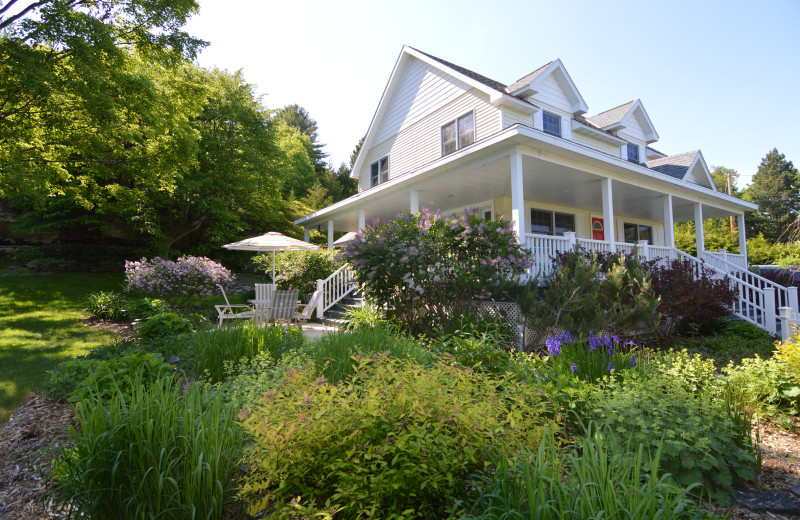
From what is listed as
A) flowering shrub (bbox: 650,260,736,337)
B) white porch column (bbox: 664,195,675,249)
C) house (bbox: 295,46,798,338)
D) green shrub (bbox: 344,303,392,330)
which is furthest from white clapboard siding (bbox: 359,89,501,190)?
green shrub (bbox: 344,303,392,330)

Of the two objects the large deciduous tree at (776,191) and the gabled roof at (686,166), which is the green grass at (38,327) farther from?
the large deciduous tree at (776,191)

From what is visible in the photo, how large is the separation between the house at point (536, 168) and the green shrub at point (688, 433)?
513cm

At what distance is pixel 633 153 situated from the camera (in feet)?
48.7

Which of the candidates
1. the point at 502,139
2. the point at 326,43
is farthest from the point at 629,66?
the point at 326,43

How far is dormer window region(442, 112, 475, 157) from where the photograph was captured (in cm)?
1150

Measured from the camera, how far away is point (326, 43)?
22.6 feet

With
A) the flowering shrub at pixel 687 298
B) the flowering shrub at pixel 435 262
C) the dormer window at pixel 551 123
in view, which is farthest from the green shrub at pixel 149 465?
the dormer window at pixel 551 123

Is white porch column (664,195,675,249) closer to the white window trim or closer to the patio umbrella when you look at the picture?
the white window trim

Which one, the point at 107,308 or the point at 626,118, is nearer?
the point at 107,308

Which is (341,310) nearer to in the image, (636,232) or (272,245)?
(272,245)

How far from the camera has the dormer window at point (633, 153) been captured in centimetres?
1470

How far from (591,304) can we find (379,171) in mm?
10988

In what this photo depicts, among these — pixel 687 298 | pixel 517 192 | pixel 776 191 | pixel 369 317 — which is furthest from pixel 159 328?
pixel 776 191

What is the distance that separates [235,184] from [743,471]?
57.7 feet
